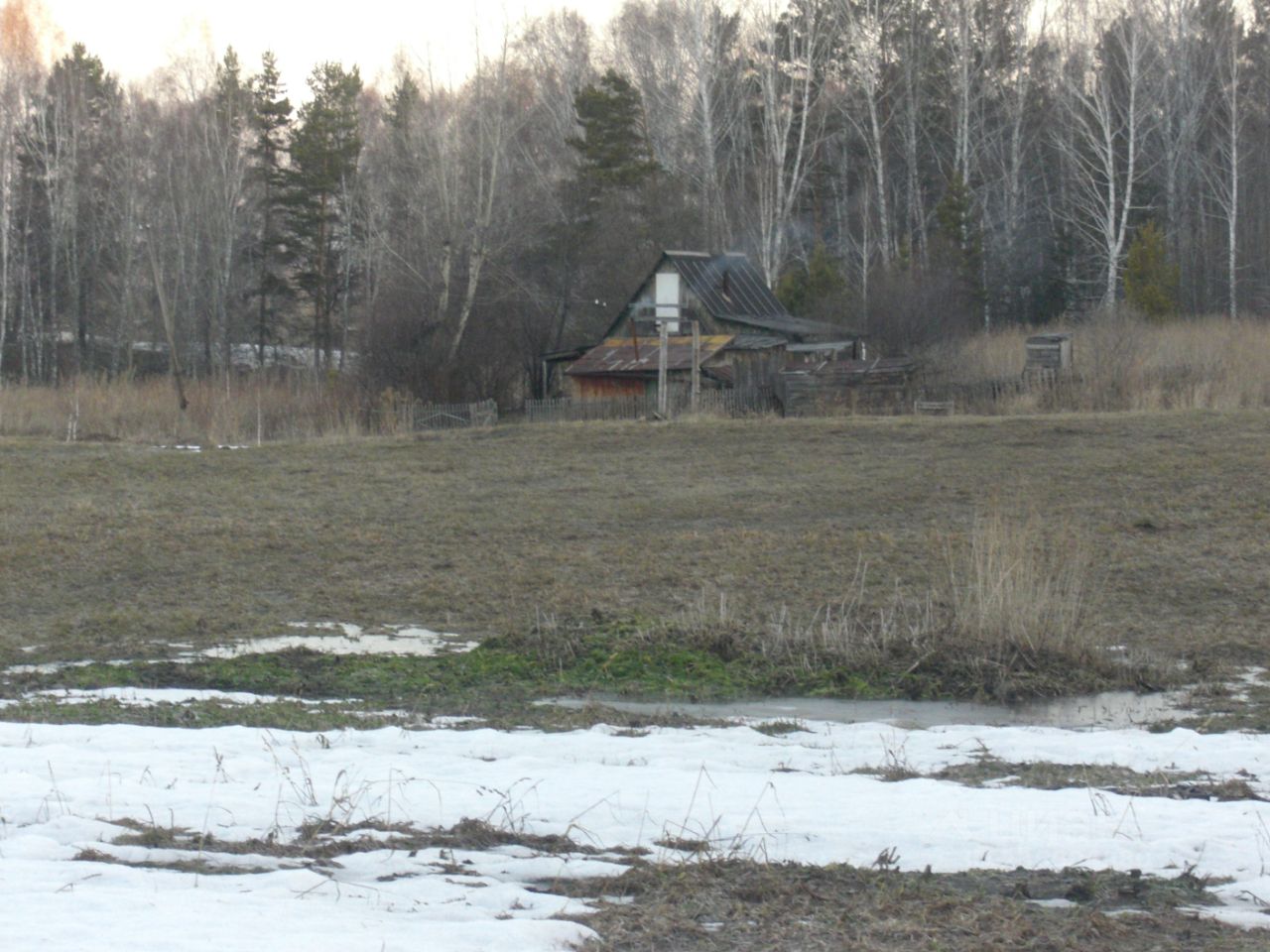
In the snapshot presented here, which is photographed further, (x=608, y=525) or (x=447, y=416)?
(x=447, y=416)

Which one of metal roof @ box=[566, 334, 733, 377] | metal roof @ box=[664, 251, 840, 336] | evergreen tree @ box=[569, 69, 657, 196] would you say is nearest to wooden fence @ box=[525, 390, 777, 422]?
metal roof @ box=[566, 334, 733, 377]

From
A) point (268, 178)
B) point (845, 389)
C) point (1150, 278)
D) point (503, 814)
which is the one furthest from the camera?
point (268, 178)

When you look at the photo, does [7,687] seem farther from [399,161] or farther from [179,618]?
[399,161]

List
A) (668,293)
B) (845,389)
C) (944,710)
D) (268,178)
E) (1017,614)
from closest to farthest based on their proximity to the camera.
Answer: (944,710) < (1017,614) < (845,389) < (668,293) < (268,178)

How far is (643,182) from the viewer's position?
49.1 m

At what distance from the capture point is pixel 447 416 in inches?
1399

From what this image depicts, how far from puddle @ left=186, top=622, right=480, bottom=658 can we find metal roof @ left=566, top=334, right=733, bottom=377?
1009 inches

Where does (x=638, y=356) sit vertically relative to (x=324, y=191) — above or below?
below

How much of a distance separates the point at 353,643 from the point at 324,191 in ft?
158

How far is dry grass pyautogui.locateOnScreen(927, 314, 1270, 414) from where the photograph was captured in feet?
94.0

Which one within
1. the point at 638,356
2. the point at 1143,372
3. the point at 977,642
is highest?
the point at 638,356

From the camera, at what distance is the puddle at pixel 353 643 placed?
11.7 meters

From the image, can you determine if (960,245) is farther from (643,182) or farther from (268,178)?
(268,178)

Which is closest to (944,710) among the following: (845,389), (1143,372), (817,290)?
(1143,372)
